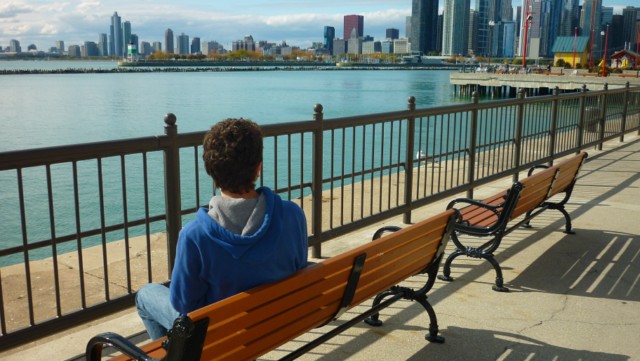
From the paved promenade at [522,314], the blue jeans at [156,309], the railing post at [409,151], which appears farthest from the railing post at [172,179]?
the railing post at [409,151]

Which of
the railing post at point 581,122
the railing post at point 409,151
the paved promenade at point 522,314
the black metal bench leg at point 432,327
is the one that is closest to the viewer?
the paved promenade at point 522,314

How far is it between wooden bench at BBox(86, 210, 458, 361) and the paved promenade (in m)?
0.40

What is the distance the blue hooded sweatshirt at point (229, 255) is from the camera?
2.50 m

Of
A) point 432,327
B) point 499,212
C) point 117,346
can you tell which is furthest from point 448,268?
point 117,346

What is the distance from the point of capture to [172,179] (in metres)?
4.21

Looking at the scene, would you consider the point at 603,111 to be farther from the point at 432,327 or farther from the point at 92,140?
the point at 92,140

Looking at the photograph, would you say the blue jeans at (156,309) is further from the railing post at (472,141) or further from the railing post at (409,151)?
the railing post at (472,141)

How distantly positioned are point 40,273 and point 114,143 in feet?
9.71

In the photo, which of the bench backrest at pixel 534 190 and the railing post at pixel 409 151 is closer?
the bench backrest at pixel 534 190

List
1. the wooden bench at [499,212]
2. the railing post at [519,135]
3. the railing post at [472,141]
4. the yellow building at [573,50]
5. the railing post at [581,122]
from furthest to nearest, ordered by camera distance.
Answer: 1. the yellow building at [573,50]
2. the railing post at [581,122]
3. the railing post at [519,135]
4. the railing post at [472,141]
5. the wooden bench at [499,212]

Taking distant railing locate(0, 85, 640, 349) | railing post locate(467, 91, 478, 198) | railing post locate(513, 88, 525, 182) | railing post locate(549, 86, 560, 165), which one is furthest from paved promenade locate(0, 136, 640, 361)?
railing post locate(549, 86, 560, 165)

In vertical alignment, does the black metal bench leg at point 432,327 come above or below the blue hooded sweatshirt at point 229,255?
below

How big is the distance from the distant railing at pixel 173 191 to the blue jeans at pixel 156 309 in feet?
2.75

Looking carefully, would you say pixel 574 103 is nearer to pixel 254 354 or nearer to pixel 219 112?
pixel 254 354
